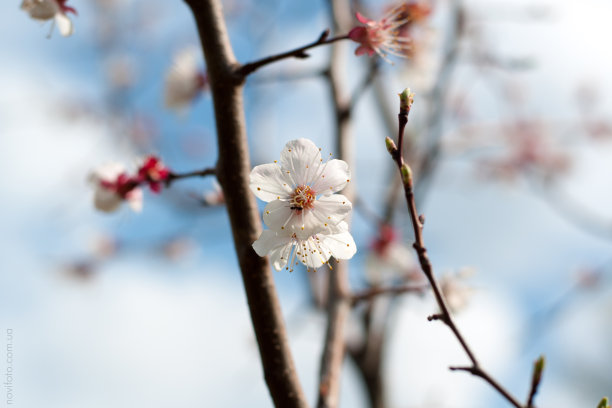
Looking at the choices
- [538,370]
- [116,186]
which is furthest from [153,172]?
[538,370]

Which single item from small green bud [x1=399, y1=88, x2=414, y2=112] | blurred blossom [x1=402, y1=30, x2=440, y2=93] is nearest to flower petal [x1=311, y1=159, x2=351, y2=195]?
small green bud [x1=399, y1=88, x2=414, y2=112]

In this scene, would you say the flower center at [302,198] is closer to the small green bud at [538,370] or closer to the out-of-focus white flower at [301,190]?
the out-of-focus white flower at [301,190]

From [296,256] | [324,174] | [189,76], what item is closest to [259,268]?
[296,256]

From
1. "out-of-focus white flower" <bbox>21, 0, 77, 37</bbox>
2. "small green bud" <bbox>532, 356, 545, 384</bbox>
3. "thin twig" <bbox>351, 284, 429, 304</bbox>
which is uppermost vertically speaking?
"out-of-focus white flower" <bbox>21, 0, 77, 37</bbox>

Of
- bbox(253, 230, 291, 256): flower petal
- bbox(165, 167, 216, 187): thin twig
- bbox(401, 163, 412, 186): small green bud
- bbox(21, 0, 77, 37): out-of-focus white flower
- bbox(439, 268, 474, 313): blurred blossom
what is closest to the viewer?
bbox(401, 163, 412, 186): small green bud

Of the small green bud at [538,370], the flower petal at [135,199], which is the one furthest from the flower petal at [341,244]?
the flower petal at [135,199]

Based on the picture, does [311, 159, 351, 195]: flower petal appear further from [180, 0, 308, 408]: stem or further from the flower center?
[180, 0, 308, 408]: stem

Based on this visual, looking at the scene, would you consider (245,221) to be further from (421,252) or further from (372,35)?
(372,35)

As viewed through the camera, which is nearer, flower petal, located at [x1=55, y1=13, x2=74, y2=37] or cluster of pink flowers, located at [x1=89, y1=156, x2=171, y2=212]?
flower petal, located at [x1=55, y1=13, x2=74, y2=37]
